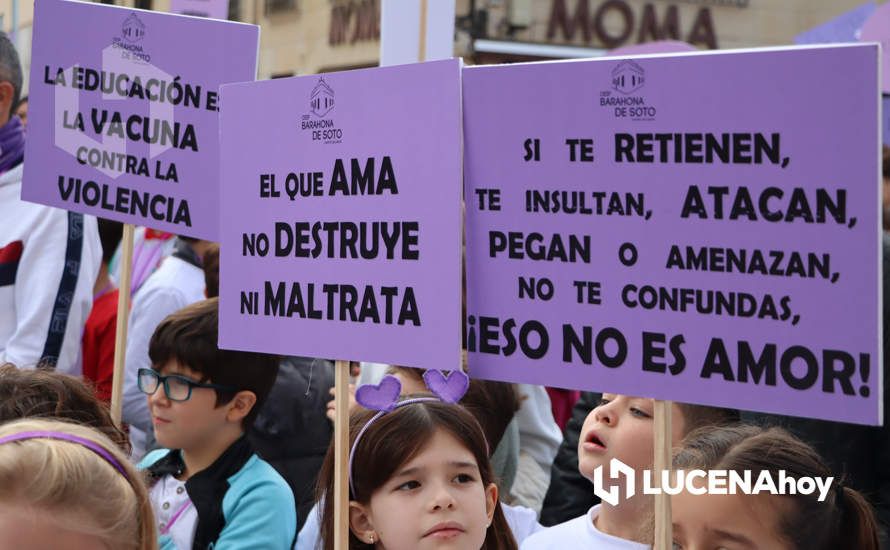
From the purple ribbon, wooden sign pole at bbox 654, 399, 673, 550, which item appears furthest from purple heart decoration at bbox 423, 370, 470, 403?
the purple ribbon

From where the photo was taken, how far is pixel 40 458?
6.19ft

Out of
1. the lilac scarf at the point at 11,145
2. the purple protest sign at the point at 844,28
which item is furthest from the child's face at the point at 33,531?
the purple protest sign at the point at 844,28

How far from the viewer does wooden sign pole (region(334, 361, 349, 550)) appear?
2.47 meters

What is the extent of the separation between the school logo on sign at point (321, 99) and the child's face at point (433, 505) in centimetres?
74

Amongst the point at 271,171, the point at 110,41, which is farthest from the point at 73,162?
the point at 271,171

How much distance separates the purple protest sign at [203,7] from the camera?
207 inches

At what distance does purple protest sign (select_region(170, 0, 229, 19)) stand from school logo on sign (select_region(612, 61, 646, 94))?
3351 mm

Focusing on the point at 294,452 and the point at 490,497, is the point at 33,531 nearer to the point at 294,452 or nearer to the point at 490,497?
the point at 490,497

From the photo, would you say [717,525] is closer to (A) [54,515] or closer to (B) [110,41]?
(A) [54,515]

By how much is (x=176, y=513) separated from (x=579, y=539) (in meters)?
0.96

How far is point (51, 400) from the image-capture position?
2.86 m

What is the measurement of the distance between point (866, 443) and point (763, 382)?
152 centimetres

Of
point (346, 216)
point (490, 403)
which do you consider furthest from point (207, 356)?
point (346, 216)

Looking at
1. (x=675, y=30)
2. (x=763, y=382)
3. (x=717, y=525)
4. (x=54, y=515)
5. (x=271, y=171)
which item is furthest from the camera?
(x=675, y=30)
